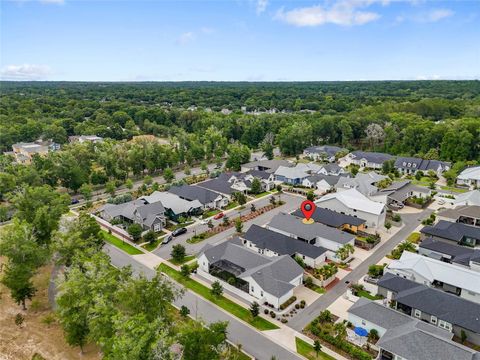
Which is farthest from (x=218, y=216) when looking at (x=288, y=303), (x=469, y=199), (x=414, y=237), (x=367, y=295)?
(x=469, y=199)

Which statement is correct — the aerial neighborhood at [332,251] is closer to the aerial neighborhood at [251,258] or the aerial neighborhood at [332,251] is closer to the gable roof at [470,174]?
the aerial neighborhood at [251,258]

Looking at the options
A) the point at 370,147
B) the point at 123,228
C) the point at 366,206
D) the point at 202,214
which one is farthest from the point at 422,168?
the point at 123,228

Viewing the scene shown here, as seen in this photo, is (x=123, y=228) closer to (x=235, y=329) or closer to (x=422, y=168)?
(x=235, y=329)

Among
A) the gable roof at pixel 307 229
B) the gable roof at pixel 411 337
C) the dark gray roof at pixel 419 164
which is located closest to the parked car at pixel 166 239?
the gable roof at pixel 307 229

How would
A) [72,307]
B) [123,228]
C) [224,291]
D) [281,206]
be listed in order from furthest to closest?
[281,206], [123,228], [224,291], [72,307]

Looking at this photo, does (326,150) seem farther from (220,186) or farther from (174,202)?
(174,202)

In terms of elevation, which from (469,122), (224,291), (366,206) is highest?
(469,122)

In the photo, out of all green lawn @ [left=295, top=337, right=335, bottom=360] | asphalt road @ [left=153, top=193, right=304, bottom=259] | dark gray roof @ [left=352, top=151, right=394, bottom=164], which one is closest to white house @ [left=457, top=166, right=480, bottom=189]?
dark gray roof @ [left=352, top=151, right=394, bottom=164]
